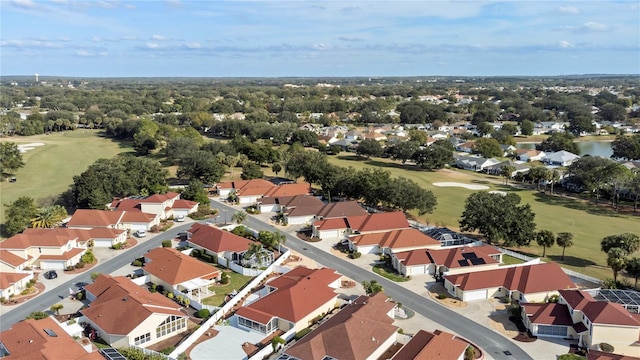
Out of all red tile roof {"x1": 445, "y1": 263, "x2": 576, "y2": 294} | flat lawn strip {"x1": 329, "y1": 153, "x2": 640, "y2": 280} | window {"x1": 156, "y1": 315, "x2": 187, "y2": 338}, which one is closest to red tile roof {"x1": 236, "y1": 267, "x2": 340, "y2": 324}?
window {"x1": 156, "y1": 315, "x2": 187, "y2": 338}

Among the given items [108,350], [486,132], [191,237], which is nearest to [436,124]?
[486,132]

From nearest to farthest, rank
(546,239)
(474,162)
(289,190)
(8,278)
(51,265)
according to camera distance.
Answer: (8,278) → (51,265) → (546,239) → (289,190) → (474,162)

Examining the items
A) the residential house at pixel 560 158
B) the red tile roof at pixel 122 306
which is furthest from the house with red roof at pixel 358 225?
the residential house at pixel 560 158

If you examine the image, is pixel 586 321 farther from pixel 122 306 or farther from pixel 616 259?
pixel 122 306

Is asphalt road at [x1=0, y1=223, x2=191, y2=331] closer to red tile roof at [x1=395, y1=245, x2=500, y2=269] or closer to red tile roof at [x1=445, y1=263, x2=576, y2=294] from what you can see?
red tile roof at [x1=395, y1=245, x2=500, y2=269]

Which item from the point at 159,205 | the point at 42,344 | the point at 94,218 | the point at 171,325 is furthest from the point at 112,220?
the point at 42,344

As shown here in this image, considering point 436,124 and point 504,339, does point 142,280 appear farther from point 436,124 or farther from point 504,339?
point 436,124

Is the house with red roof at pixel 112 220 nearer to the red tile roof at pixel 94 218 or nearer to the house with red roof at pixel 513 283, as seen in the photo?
the red tile roof at pixel 94 218
